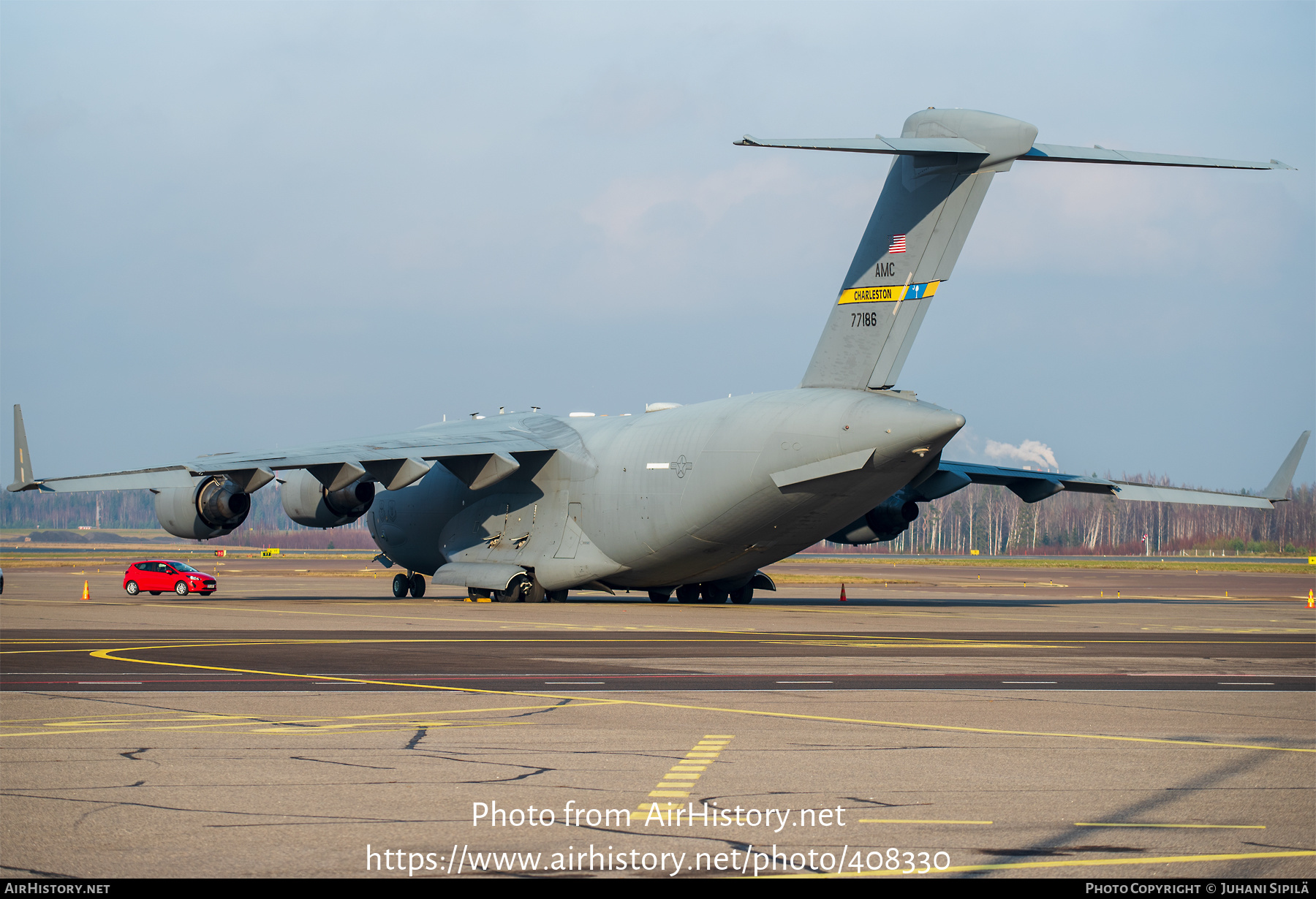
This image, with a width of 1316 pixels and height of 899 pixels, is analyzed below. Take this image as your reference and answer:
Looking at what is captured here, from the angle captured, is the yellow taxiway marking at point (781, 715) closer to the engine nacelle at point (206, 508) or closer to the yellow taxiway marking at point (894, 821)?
the yellow taxiway marking at point (894, 821)

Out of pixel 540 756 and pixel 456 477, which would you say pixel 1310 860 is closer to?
pixel 540 756

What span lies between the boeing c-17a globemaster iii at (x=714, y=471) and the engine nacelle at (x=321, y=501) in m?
0.06

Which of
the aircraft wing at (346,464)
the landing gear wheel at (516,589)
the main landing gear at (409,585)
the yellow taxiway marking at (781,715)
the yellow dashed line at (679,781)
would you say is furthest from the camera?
the main landing gear at (409,585)

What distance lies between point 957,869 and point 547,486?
91.6 feet

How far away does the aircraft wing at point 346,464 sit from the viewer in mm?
30078

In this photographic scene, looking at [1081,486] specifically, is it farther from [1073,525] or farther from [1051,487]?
[1073,525]

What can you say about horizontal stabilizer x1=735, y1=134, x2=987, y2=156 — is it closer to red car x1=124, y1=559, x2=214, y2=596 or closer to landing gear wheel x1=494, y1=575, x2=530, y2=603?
landing gear wheel x1=494, y1=575, x2=530, y2=603

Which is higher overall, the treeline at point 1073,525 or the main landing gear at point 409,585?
the main landing gear at point 409,585

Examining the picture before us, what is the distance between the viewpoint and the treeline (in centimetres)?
16075

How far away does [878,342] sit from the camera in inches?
1046

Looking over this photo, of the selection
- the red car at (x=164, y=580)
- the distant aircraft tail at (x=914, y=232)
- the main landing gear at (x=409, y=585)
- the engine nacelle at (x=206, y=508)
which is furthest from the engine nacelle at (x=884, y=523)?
the red car at (x=164, y=580)

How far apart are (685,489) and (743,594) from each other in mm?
6973

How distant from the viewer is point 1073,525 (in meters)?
181
